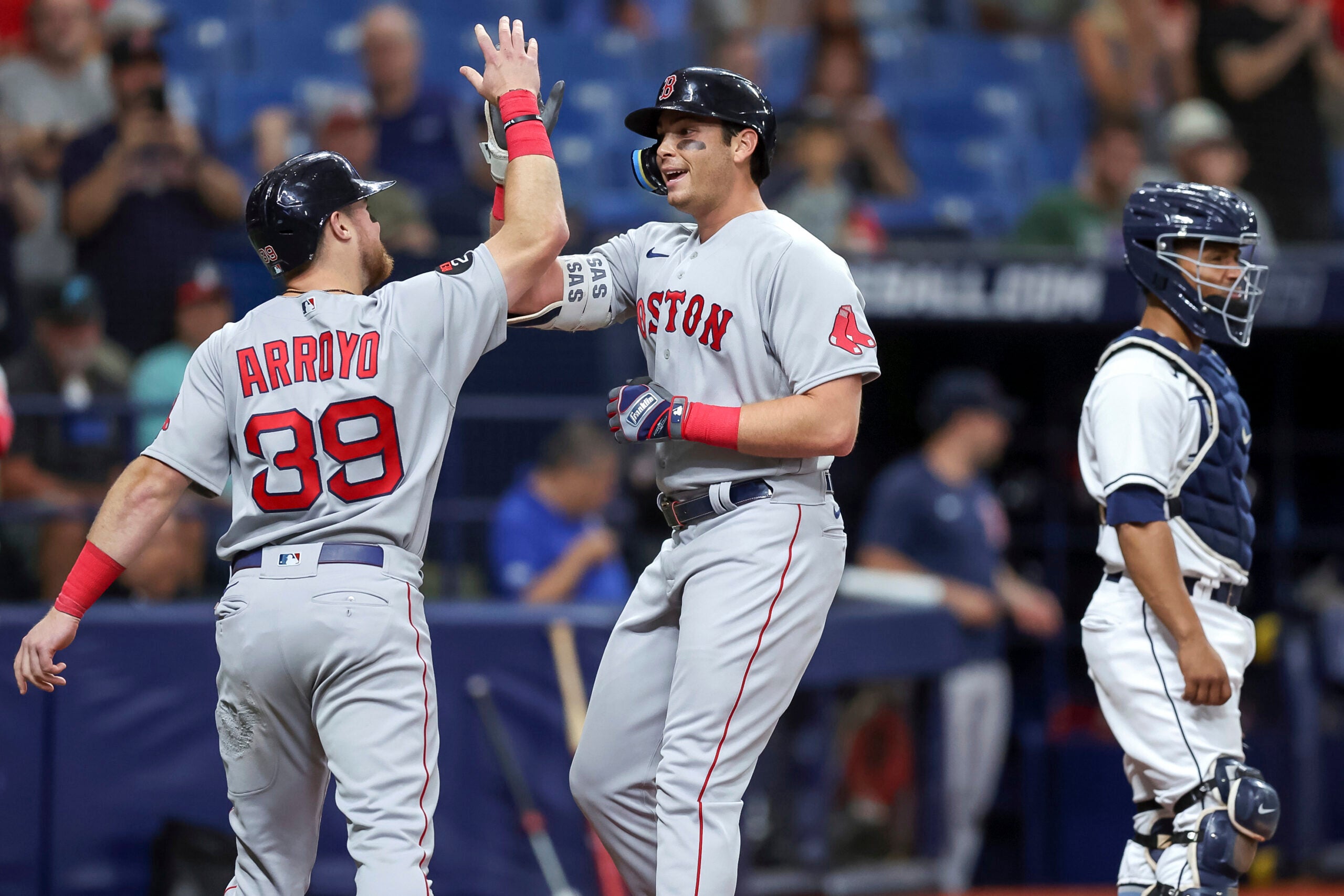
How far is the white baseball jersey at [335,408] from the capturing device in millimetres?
3375

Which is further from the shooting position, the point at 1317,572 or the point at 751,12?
the point at 751,12

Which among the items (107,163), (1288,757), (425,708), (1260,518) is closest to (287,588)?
(425,708)

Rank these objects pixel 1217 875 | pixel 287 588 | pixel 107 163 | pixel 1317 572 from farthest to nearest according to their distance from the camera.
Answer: pixel 1317 572, pixel 107 163, pixel 1217 875, pixel 287 588

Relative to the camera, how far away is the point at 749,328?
11.6 feet

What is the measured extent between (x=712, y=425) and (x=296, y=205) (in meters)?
1.03

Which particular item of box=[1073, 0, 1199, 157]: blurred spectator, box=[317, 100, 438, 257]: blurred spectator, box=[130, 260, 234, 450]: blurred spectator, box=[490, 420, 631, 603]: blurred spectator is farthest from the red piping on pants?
box=[1073, 0, 1199, 157]: blurred spectator

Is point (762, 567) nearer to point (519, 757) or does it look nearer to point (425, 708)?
point (425, 708)

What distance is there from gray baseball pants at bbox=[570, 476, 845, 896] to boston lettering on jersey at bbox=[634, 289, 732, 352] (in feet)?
1.25

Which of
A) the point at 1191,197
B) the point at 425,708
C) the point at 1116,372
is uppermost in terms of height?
the point at 1191,197

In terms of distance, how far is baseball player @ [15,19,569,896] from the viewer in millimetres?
3312

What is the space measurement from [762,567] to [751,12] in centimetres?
715

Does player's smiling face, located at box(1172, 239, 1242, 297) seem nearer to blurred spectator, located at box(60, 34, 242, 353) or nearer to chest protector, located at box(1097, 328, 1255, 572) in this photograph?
chest protector, located at box(1097, 328, 1255, 572)

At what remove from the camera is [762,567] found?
3479mm

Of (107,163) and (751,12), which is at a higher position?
(751,12)
